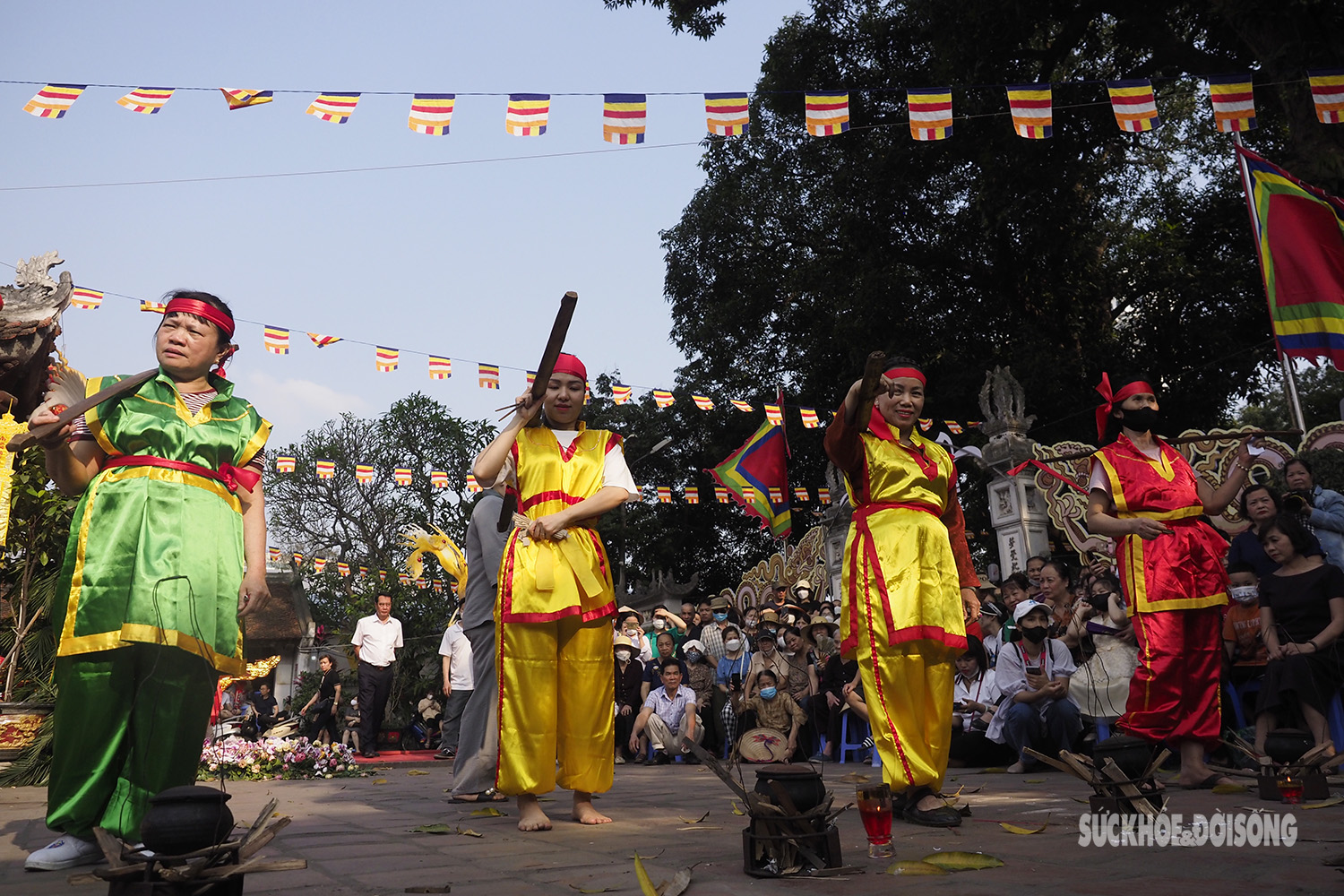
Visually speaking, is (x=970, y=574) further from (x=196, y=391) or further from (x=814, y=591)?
(x=814, y=591)

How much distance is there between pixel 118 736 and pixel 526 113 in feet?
21.1

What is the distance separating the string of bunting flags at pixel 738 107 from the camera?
7.96m

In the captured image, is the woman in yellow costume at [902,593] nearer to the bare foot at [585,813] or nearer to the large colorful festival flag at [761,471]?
the bare foot at [585,813]

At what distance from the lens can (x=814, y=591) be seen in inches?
597

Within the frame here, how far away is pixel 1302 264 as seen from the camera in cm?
798

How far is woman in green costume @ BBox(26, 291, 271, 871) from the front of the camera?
319 centimetres

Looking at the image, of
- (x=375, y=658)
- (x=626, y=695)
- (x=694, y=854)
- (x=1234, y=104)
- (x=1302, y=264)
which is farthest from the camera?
(x=375, y=658)

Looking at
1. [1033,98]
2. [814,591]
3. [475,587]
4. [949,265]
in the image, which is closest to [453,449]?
[949,265]

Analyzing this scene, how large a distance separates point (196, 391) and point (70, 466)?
48 centimetres

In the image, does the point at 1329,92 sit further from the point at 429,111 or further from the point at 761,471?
the point at 761,471

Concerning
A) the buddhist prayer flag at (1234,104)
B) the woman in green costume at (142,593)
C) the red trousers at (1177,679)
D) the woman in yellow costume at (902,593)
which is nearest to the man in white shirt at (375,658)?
the woman in green costume at (142,593)

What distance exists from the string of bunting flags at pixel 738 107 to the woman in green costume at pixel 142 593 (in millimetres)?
5306

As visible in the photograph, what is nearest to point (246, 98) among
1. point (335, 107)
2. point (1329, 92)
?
point (335, 107)

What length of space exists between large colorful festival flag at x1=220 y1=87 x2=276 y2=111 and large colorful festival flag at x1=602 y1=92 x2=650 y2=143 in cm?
273
